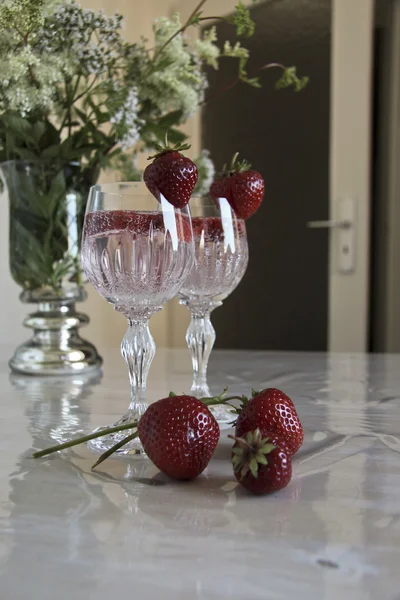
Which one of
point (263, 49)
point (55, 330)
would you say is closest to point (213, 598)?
point (55, 330)

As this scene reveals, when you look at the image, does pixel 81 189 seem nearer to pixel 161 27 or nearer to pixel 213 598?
pixel 161 27

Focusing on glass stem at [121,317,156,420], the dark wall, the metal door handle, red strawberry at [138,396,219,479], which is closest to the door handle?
the metal door handle

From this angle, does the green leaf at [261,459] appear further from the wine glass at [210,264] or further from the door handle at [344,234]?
the door handle at [344,234]

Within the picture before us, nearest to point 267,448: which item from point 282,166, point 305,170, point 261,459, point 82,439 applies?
point 261,459

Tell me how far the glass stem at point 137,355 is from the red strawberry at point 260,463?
0.21m

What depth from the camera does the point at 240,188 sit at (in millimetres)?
805

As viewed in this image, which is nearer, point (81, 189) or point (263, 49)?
point (81, 189)

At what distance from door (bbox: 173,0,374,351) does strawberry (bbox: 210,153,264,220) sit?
6.34 ft

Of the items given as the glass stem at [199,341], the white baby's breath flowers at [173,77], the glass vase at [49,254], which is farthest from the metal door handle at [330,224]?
the glass stem at [199,341]

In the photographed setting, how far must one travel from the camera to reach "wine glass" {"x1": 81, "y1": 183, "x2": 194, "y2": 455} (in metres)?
0.65

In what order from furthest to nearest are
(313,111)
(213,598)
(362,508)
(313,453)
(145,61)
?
(313,111) < (145,61) < (313,453) < (362,508) < (213,598)

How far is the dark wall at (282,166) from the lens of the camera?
9.68 feet

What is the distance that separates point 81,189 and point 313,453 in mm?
673

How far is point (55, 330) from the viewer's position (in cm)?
114
